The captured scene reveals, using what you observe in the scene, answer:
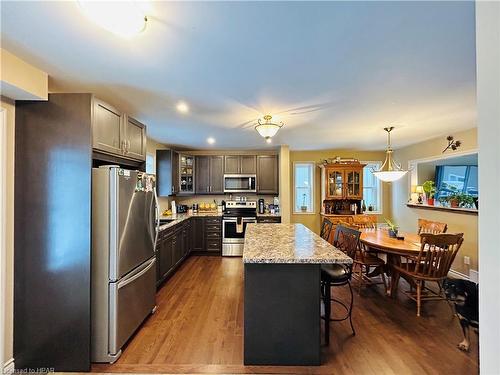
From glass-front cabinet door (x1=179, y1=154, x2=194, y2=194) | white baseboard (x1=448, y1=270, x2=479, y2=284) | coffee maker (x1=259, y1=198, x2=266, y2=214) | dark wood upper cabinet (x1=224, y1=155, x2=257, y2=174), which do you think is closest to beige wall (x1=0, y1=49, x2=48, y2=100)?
glass-front cabinet door (x1=179, y1=154, x2=194, y2=194)

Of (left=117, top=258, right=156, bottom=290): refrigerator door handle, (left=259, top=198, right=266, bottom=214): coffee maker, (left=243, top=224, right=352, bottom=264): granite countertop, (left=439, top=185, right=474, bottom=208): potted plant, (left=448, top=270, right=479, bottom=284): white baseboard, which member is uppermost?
(left=439, top=185, right=474, bottom=208): potted plant

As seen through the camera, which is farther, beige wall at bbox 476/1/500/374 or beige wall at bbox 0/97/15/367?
beige wall at bbox 0/97/15/367

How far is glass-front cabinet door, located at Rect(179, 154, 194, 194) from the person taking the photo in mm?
5637

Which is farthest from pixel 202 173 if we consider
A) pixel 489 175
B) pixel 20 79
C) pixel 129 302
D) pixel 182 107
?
pixel 489 175

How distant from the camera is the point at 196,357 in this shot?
217 centimetres

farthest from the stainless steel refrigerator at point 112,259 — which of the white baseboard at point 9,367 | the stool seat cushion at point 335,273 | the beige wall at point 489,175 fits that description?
the beige wall at point 489,175

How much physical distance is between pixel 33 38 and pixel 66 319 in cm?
204

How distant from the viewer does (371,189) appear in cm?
634

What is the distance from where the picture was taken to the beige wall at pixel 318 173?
6246mm

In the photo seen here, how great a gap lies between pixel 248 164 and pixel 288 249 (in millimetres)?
3797

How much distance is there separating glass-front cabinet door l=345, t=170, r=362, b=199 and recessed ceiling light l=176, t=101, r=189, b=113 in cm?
416

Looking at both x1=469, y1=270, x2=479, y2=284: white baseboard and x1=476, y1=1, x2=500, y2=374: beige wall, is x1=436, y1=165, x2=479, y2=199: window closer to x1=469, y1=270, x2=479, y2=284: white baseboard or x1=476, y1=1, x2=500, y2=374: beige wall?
x1=469, y1=270, x2=479, y2=284: white baseboard

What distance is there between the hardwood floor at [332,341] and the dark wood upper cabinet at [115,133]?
1.84 metres

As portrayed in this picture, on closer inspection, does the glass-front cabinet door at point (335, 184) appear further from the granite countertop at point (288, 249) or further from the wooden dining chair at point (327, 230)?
the granite countertop at point (288, 249)
